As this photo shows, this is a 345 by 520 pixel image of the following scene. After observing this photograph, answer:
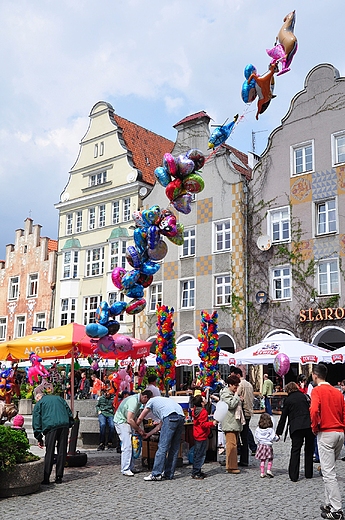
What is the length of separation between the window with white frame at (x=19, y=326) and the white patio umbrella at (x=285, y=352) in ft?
70.9

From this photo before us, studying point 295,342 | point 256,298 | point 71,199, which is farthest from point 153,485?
point 71,199

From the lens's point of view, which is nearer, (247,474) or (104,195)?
(247,474)

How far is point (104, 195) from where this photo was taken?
33.5 metres

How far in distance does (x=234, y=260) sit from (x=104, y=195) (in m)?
9.90

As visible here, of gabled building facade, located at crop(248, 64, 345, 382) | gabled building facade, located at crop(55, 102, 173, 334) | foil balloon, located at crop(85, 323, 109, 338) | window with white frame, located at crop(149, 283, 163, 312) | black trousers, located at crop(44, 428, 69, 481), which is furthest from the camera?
gabled building facade, located at crop(55, 102, 173, 334)

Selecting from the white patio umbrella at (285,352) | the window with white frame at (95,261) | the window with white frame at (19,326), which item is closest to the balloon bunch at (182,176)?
the white patio umbrella at (285,352)

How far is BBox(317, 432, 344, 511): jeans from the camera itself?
681cm

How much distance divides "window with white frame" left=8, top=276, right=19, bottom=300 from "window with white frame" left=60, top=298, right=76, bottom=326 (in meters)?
5.59

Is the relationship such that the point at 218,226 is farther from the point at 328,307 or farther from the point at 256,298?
the point at 328,307

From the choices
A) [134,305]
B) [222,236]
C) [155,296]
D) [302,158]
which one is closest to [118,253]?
[155,296]

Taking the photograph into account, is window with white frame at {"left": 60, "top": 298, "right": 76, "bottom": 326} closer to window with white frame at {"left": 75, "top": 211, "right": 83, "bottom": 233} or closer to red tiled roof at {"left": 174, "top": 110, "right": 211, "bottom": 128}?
window with white frame at {"left": 75, "top": 211, "right": 83, "bottom": 233}

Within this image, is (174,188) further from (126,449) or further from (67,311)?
(67,311)

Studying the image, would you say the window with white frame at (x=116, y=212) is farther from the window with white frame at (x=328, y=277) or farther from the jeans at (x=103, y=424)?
the jeans at (x=103, y=424)

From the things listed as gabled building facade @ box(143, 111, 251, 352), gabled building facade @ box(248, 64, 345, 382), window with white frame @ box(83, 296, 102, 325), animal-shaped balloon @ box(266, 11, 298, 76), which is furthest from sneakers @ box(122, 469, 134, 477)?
window with white frame @ box(83, 296, 102, 325)
